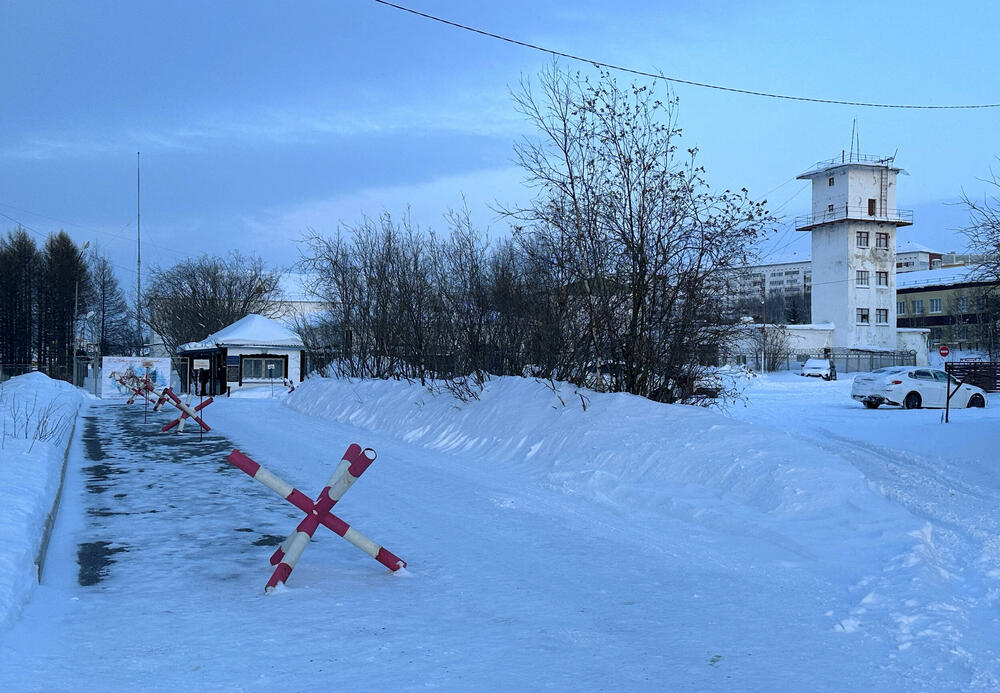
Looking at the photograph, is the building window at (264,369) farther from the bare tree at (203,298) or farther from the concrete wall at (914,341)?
the concrete wall at (914,341)

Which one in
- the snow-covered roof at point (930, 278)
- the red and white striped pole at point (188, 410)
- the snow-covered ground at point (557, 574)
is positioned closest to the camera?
the snow-covered ground at point (557, 574)

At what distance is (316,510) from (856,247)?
73.8m

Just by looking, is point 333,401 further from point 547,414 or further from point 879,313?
point 879,313

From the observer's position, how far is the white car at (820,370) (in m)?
61.1

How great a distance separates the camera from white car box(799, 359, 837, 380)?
61094mm

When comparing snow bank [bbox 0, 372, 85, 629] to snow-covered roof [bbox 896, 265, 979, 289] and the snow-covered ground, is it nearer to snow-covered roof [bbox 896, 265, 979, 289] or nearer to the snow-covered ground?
the snow-covered ground

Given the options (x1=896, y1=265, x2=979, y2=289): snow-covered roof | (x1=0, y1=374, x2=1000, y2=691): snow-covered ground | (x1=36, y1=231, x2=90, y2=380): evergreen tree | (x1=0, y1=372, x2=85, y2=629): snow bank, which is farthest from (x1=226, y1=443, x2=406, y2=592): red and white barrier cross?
(x1=896, y1=265, x2=979, y2=289): snow-covered roof

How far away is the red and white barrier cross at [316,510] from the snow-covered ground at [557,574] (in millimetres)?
162

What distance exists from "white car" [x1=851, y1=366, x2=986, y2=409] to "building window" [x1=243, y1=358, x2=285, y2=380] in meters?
31.5

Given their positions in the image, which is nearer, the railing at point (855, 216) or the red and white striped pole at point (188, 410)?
the red and white striped pole at point (188, 410)

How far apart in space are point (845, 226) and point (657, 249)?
2524 inches

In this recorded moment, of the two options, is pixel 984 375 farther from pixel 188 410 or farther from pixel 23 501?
pixel 23 501

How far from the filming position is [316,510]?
21.7ft

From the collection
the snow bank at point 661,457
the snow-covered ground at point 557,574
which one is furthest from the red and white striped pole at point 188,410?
the snow-covered ground at point 557,574
